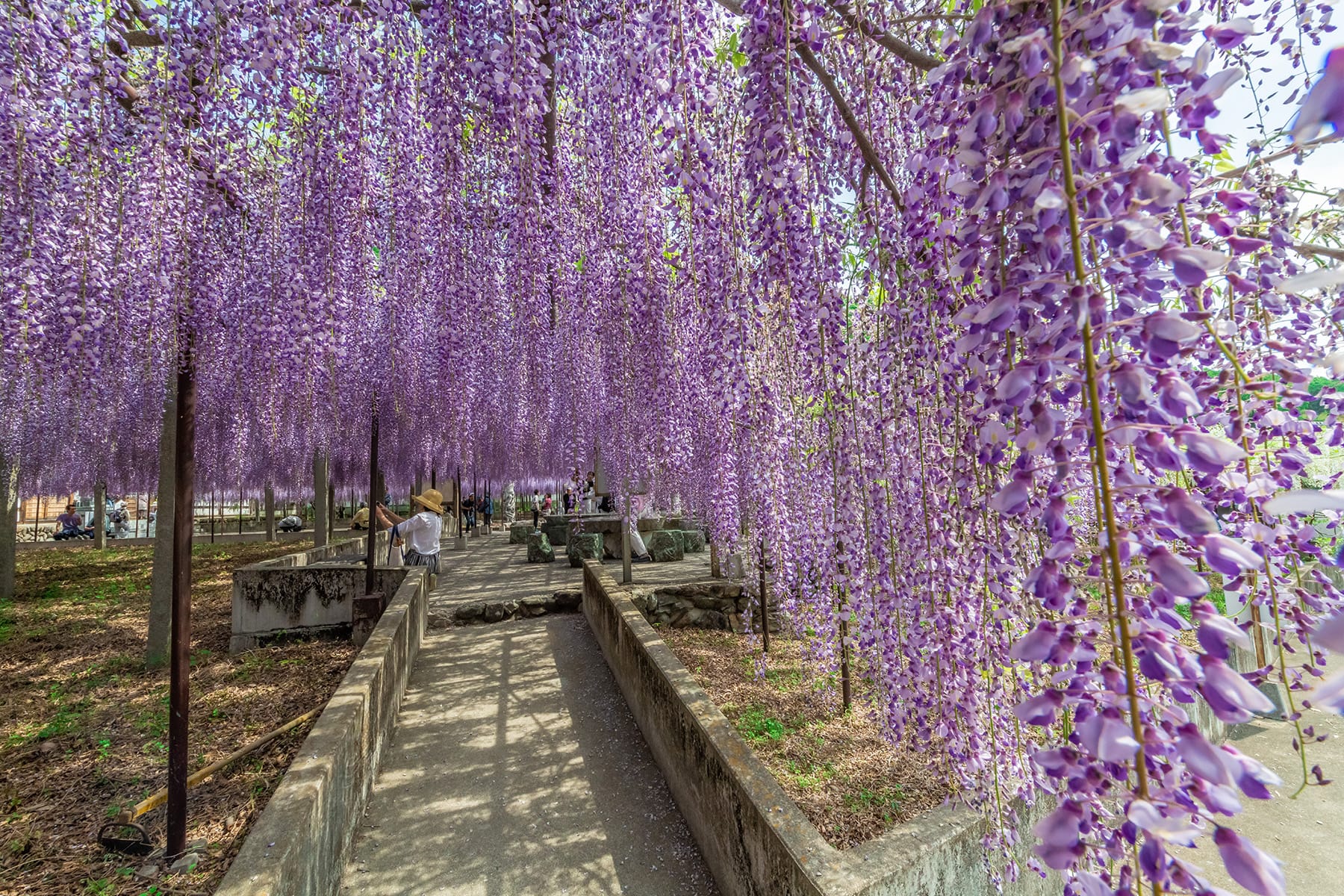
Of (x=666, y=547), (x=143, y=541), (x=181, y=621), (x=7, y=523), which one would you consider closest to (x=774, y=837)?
(x=181, y=621)

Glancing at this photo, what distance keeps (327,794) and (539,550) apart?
8819 millimetres

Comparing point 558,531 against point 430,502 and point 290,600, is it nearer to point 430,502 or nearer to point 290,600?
point 430,502

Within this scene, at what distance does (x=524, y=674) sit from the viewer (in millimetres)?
5805

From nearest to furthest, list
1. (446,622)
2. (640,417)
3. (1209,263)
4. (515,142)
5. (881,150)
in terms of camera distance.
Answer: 1. (1209,263)
2. (881,150)
3. (515,142)
4. (640,417)
5. (446,622)

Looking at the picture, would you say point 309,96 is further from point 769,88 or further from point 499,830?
point 499,830

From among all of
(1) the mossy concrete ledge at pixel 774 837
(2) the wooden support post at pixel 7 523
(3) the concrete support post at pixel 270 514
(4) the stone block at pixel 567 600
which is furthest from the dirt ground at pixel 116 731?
(3) the concrete support post at pixel 270 514

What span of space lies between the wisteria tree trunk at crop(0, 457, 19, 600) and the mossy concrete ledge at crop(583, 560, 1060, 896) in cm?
946

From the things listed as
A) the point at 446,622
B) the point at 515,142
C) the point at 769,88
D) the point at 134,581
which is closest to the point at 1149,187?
the point at 769,88

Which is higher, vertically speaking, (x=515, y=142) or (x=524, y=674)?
(x=515, y=142)

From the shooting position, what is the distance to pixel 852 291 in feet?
10.2

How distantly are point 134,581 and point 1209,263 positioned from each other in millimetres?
12281

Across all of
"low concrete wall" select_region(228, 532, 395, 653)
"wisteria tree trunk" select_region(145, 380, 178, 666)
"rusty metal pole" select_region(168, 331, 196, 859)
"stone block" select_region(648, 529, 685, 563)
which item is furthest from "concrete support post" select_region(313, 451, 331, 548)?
"rusty metal pole" select_region(168, 331, 196, 859)

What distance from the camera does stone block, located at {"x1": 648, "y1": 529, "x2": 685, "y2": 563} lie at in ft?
35.5

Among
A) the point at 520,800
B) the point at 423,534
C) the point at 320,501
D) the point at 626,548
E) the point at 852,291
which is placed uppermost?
the point at 852,291
